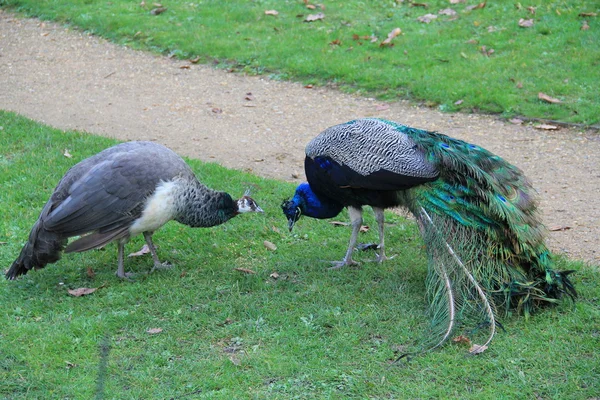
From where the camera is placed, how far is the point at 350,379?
443cm

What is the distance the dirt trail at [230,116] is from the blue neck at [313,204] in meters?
1.65

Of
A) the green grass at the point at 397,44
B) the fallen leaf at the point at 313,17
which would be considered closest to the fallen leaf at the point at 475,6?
the green grass at the point at 397,44

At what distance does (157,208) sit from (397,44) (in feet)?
19.5

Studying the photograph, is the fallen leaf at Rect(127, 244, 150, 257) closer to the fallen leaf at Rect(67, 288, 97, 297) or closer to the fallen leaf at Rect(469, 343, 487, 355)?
the fallen leaf at Rect(67, 288, 97, 297)

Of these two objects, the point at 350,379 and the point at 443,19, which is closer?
the point at 350,379

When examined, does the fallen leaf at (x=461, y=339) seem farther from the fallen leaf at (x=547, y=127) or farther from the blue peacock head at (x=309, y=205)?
the fallen leaf at (x=547, y=127)

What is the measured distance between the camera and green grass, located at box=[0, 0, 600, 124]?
901 centimetres

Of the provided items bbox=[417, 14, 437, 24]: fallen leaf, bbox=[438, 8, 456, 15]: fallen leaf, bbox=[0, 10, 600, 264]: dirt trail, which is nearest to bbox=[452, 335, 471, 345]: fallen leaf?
bbox=[0, 10, 600, 264]: dirt trail

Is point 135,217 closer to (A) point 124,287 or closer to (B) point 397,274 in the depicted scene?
(A) point 124,287

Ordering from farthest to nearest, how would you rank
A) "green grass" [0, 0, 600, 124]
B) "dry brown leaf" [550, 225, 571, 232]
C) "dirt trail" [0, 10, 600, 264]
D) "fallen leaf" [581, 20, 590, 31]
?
"fallen leaf" [581, 20, 590, 31] < "green grass" [0, 0, 600, 124] < "dirt trail" [0, 10, 600, 264] < "dry brown leaf" [550, 225, 571, 232]

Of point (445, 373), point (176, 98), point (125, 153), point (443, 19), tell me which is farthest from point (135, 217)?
point (443, 19)

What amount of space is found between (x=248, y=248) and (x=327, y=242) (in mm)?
665

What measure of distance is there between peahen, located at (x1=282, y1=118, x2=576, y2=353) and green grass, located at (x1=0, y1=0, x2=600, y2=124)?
11.8ft

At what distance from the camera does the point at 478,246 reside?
502 cm
